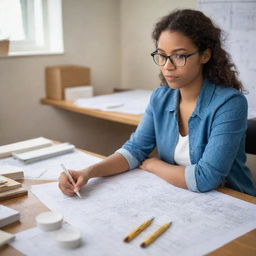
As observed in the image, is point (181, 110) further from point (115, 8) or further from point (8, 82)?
point (115, 8)

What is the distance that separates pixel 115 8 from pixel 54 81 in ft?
2.63

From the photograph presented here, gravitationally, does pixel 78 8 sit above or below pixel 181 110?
above

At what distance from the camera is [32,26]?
8.69ft

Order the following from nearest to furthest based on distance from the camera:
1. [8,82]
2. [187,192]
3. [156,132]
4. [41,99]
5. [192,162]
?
1. [187,192]
2. [192,162]
3. [156,132]
4. [8,82]
5. [41,99]

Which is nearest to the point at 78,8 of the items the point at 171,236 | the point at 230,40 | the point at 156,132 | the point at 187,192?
the point at 230,40

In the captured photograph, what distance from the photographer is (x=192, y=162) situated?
138cm

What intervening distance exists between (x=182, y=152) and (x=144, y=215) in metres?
0.44

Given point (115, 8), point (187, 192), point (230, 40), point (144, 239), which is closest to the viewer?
point (144, 239)

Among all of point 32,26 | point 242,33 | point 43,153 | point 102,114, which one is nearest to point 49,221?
point 43,153

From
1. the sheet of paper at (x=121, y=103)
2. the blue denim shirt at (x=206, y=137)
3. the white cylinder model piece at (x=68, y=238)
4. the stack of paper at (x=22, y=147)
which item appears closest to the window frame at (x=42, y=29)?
the sheet of paper at (x=121, y=103)

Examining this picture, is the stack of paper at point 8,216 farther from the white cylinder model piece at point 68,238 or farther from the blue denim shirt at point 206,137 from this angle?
the blue denim shirt at point 206,137

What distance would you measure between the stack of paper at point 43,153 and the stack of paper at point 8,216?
479mm

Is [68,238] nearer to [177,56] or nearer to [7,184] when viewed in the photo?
[7,184]

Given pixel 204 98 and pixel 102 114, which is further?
pixel 102 114
